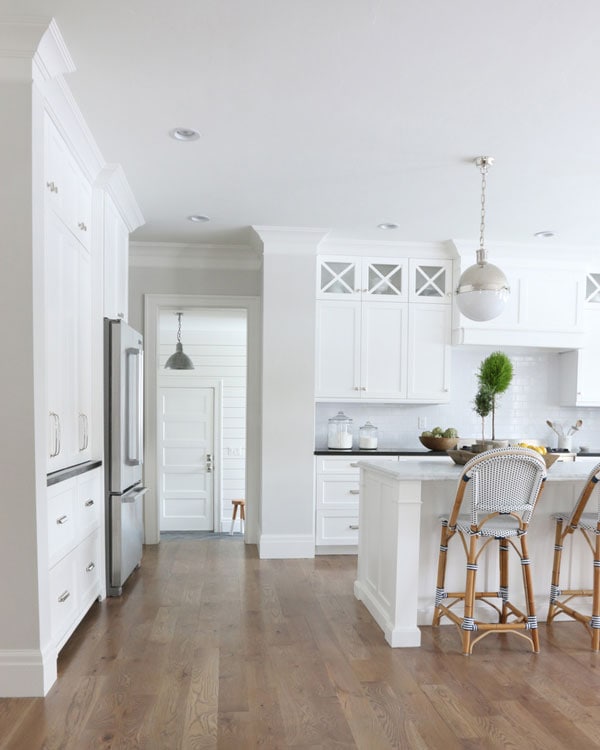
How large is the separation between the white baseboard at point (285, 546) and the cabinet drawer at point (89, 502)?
1550 millimetres

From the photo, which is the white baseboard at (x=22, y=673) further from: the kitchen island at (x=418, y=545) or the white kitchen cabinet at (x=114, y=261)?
the white kitchen cabinet at (x=114, y=261)

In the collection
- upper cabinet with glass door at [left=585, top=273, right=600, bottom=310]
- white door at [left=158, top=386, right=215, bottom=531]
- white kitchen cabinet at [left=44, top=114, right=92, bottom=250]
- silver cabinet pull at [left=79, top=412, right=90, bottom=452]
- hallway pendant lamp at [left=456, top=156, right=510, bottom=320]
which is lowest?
white door at [left=158, top=386, right=215, bottom=531]

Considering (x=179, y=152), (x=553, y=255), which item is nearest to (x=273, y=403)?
(x=179, y=152)

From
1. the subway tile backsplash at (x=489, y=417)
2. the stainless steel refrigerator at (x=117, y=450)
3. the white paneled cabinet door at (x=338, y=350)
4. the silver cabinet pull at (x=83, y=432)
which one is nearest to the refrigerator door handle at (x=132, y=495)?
the stainless steel refrigerator at (x=117, y=450)

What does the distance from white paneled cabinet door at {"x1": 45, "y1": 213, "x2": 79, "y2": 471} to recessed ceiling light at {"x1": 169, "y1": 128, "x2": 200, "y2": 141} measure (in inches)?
29.3

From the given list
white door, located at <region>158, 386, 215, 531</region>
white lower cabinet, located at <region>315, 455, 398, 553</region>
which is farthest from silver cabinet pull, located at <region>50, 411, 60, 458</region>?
white door, located at <region>158, 386, 215, 531</region>

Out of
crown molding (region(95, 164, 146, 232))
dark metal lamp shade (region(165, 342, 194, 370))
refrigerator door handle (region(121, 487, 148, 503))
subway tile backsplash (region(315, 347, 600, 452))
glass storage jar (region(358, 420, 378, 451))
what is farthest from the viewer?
dark metal lamp shade (region(165, 342, 194, 370))

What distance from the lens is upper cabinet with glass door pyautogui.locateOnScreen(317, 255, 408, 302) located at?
5.05 m

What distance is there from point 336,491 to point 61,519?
2551 millimetres

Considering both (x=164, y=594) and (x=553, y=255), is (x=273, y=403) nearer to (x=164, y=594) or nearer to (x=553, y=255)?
(x=164, y=594)

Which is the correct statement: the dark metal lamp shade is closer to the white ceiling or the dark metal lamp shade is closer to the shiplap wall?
the shiplap wall

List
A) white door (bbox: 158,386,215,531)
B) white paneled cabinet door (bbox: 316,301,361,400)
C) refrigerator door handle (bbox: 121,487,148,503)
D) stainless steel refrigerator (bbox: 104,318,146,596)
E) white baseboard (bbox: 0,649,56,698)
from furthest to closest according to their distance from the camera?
white door (bbox: 158,386,215,531) < white paneled cabinet door (bbox: 316,301,361,400) < refrigerator door handle (bbox: 121,487,148,503) < stainless steel refrigerator (bbox: 104,318,146,596) < white baseboard (bbox: 0,649,56,698)

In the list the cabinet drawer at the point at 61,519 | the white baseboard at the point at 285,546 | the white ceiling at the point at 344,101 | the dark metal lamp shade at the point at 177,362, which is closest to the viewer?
the white ceiling at the point at 344,101

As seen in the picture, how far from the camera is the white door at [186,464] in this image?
805 centimetres
